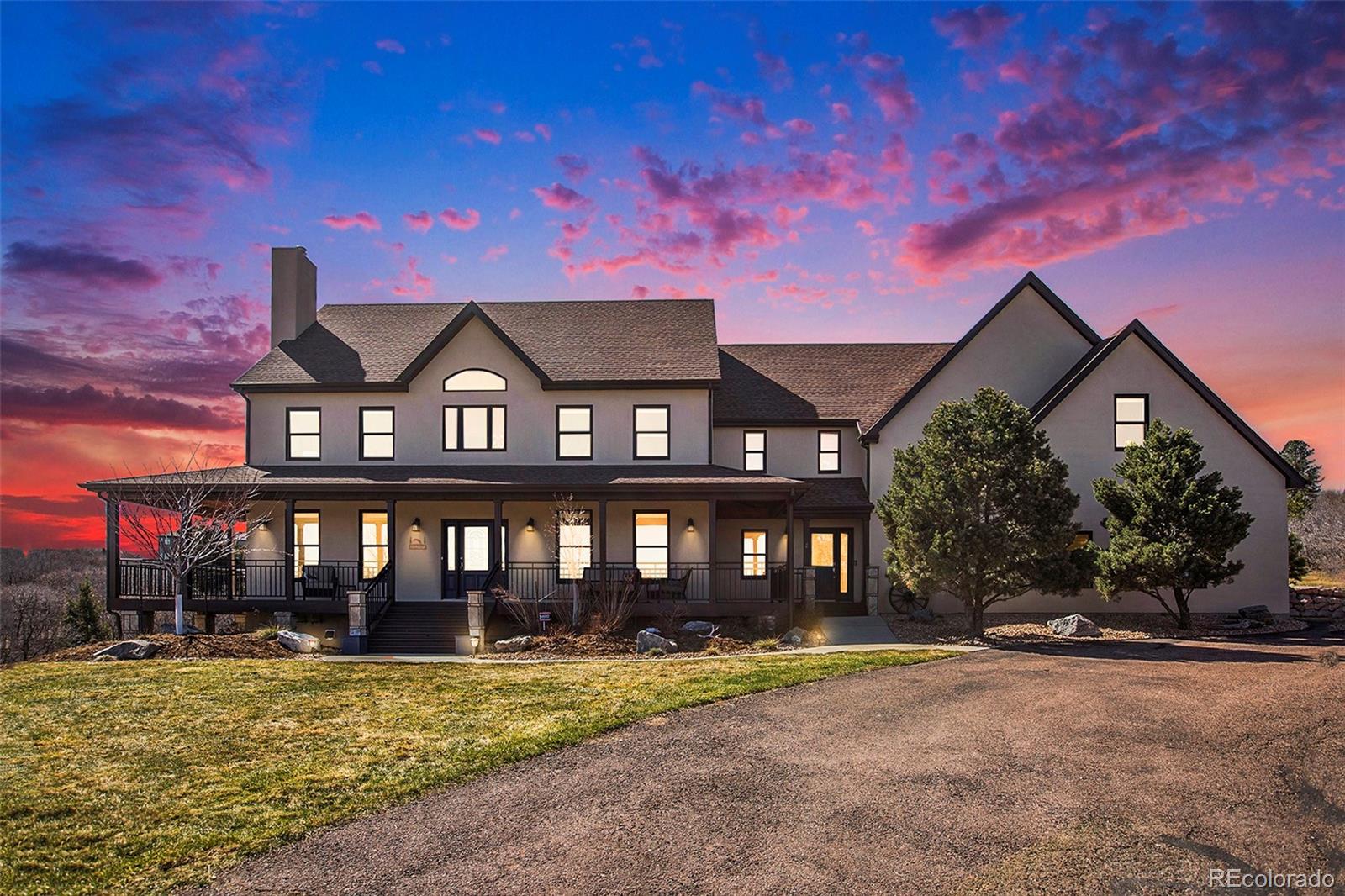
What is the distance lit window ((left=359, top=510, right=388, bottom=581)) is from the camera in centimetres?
2261

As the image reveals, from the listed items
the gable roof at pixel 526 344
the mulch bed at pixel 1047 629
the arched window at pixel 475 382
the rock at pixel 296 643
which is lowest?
the mulch bed at pixel 1047 629

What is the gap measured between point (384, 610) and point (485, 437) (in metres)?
5.63

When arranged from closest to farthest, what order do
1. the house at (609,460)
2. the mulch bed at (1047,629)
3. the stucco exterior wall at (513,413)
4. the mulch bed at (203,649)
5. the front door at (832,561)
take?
the mulch bed at (203,649), the mulch bed at (1047,629), the house at (609,460), the stucco exterior wall at (513,413), the front door at (832,561)

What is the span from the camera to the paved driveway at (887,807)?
6.30 meters

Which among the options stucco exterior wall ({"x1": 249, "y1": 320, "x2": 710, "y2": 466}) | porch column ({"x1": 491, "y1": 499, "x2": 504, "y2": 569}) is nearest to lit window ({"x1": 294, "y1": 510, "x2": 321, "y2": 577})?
stucco exterior wall ({"x1": 249, "y1": 320, "x2": 710, "y2": 466})

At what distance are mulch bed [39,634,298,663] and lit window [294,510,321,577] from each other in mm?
4480

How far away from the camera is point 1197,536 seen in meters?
18.5

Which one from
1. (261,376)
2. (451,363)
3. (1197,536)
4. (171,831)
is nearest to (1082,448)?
(1197,536)

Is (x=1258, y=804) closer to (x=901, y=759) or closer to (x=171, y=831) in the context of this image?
(x=901, y=759)

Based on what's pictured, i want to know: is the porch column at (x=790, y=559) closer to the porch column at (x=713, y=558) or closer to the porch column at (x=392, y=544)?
the porch column at (x=713, y=558)

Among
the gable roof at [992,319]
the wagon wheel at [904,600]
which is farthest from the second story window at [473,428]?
the wagon wheel at [904,600]

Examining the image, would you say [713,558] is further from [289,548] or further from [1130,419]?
[1130,419]

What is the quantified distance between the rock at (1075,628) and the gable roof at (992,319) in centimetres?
708

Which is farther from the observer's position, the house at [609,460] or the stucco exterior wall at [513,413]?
the stucco exterior wall at [513,413]
